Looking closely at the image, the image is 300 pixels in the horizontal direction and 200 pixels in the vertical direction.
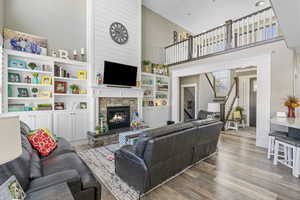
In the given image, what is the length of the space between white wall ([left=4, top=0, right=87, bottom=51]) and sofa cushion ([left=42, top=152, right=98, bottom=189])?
10.7ft

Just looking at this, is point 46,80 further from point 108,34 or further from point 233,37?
point 233,37

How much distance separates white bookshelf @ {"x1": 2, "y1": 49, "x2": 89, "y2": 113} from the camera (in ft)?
10.3

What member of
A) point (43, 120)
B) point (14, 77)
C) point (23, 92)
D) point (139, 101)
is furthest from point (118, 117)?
point (14, 77)

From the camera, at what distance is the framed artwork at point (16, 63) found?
3.23 m

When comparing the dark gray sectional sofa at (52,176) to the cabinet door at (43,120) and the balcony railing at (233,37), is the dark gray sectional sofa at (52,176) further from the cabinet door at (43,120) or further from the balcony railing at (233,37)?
the balcony railing at (233,37)

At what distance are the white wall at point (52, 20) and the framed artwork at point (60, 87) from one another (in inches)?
39.6

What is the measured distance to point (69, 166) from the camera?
179cm

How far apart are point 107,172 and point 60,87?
2.77 metres

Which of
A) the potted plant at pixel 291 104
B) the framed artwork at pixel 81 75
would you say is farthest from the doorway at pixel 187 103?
the framed artwork at pixel 81 75

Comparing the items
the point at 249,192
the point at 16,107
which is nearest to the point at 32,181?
the point at 249,192

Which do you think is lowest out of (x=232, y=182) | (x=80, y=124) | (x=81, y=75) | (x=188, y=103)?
(x=232, y=182)

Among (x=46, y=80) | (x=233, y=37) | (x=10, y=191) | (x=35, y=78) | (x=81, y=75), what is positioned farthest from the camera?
(x=233, y=37)

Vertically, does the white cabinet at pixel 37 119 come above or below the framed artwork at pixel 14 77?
below

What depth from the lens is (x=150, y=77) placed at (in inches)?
244
